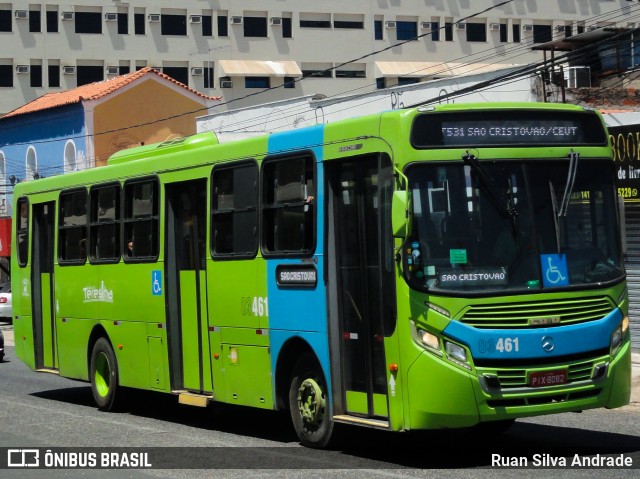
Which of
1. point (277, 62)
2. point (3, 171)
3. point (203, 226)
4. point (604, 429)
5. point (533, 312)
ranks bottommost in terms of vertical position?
point (604, 429)

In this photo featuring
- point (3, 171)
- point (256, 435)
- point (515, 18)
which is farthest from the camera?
point (515, 18)

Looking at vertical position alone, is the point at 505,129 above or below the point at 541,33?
below

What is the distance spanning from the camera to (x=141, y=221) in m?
15.7

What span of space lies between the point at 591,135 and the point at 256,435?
495 centimetres

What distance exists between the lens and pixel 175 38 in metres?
73.0

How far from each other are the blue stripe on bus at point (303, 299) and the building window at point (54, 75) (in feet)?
199

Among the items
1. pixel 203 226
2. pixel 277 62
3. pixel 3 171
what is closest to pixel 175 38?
pixel 277 62

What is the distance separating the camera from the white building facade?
71.0 meters

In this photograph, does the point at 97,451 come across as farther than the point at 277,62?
No

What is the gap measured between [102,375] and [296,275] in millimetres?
5623

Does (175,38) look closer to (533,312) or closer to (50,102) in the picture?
(50,102)

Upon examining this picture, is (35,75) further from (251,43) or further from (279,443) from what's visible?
(279,443)

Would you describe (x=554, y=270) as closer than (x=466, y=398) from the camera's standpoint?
No

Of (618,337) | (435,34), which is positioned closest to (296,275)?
(618,337)
